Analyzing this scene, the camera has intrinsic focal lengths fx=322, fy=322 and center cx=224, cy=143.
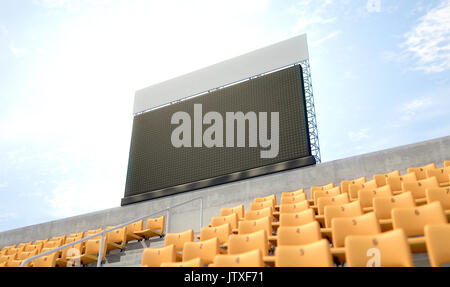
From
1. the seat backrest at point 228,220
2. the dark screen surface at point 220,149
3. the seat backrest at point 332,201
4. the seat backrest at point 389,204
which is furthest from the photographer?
the dark screen surface at point 220,149

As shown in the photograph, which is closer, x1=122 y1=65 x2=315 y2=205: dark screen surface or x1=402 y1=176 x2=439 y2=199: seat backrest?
x1=402 y1=176 x2=439 y2=199: seat backrest

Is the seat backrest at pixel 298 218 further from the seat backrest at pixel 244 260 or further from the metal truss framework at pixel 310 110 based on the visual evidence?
the metal truss framework at pixel 310 110

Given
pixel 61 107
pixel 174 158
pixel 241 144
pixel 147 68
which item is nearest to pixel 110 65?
pixel 147 68

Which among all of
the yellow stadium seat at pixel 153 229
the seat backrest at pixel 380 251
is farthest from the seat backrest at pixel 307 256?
the yellow stadium seat at pixel 153 229

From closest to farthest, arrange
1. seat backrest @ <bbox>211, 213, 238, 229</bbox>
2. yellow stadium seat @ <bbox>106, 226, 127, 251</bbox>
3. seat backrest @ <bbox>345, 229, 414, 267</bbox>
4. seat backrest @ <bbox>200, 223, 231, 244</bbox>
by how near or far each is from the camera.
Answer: seat backrest @ <bbox>345, 229, 414, 267</bbox>
seat backrest @ <bbox>200, 223, 231, 244</bbox>
seat backrest @ <bbox>211, 213, 238, 229</bbox>
yellow stadium seat @ <bbox>106, 226, 127, 251</bbox>

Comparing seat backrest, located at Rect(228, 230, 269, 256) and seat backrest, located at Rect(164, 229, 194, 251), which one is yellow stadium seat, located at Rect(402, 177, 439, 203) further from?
seat backrest, located at Rect(164, 229, 194, 251)

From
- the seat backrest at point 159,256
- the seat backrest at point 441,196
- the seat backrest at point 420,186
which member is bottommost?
the seat backrest at point 159,256

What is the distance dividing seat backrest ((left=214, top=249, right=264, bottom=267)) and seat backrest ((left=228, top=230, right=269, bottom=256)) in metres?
0.54

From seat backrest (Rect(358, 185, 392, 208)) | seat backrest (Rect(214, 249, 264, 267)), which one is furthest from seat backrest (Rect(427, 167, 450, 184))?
seat backrest (Rect(214, 249, 264, 267))

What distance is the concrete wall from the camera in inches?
252

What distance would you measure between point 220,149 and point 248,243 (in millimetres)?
5108

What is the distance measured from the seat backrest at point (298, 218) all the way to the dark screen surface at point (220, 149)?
11.3ft

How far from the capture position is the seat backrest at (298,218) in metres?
3.55

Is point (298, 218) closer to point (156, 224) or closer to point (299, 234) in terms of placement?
point (299, 234)
